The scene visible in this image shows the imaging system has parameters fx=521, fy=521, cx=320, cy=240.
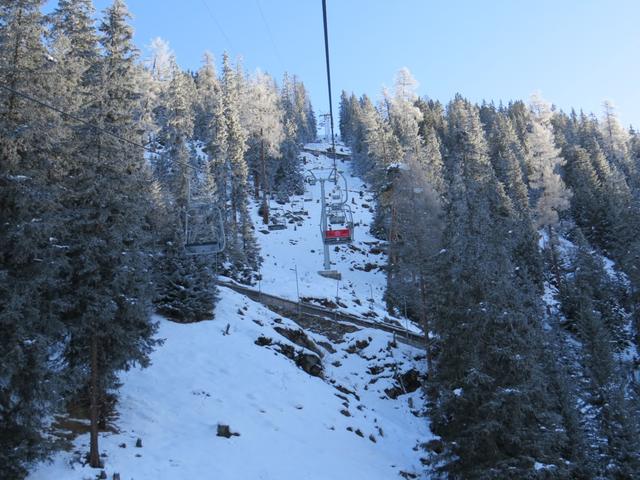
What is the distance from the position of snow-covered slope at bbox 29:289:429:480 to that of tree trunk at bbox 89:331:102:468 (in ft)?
0.99

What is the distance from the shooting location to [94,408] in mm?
12945

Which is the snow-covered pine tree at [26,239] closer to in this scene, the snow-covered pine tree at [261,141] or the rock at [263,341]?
the rock at [263,341]

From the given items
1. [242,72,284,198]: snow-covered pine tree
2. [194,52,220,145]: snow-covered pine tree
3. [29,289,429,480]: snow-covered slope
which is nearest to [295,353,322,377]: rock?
[29,289,429,480]: snow-covered slope

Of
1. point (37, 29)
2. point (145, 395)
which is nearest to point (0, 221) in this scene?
point (37, 29)

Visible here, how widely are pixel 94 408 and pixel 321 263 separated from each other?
128 feet

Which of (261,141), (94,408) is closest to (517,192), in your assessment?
(261,141)

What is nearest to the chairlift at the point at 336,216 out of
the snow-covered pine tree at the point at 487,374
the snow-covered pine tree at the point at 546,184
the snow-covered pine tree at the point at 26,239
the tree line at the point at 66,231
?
the snow-covered pine tree at the point at 487,374

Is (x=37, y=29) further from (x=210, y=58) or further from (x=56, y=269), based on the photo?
(x=210, y=58)

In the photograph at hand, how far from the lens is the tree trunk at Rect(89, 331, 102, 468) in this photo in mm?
12477

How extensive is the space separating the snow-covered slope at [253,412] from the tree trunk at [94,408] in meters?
0.30

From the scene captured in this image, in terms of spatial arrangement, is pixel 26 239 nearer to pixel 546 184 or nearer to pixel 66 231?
pixel 66 231

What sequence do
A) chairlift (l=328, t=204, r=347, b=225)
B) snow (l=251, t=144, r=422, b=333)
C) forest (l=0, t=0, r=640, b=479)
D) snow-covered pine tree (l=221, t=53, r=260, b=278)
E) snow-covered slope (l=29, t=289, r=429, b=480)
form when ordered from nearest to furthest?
forest (l=0, t=0, r=640, b=479), snow-covered slope (l=29, t=289, r=429, b=480), chairlift (l=328, t=204, r=347, b=225), snow (l=251, t=144, r=422, b=333), snow-covered pine tree (l=221, t=53, r=260, b=278)

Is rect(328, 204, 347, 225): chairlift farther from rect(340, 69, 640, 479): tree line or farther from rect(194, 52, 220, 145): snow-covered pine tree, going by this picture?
rect(194, 52, 220, 145): snow-covered pine tree

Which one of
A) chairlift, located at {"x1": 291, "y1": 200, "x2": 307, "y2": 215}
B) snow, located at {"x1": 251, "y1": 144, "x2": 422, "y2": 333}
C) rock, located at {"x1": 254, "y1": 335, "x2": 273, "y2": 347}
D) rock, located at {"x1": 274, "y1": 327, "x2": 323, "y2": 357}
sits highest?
chairlift, located at {"x1": 291, "y1": 200, "x2": 307, "y2": 215}
